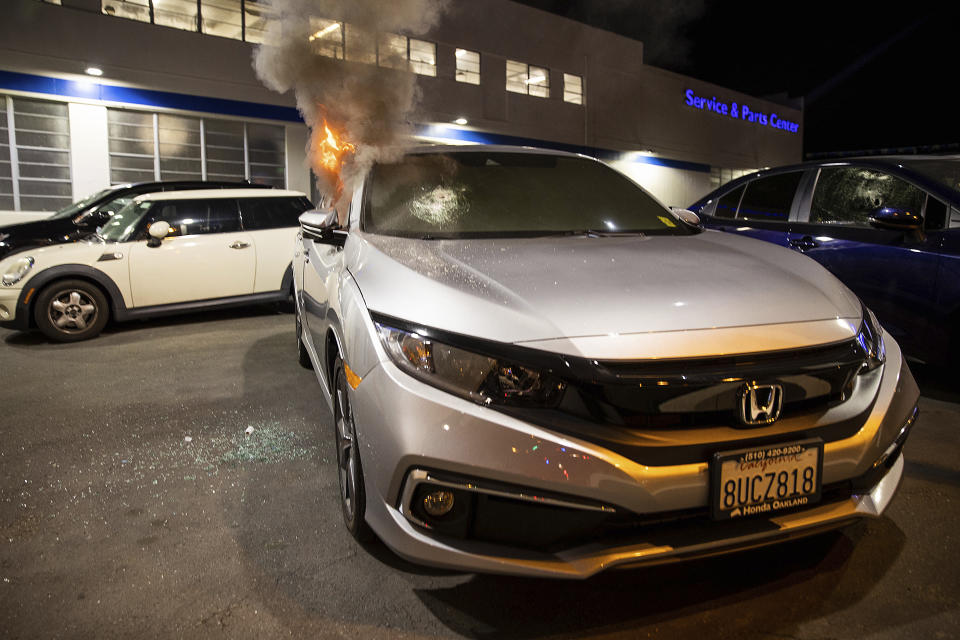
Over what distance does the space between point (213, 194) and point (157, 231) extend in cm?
97

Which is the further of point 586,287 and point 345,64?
point 345,64

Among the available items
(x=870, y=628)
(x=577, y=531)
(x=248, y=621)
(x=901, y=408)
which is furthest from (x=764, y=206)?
(x=248, y=621)

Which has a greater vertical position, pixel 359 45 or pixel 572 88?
pixel 572 88

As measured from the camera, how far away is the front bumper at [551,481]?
5.75 ft

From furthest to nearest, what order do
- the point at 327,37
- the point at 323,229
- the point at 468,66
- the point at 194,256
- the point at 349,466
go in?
1. the point at 468,66
2. the point at 194,256
3. the point at 327,37
4. the point at 323,229
5. the point at 349,466

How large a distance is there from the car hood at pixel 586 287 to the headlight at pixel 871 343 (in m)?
0.06

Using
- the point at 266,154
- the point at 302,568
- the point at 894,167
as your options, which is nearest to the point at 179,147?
the point at 266,154

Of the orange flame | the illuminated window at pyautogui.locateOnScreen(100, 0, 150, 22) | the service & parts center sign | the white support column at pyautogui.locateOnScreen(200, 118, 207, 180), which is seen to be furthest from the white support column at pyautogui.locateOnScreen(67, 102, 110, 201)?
the service & parts center sign

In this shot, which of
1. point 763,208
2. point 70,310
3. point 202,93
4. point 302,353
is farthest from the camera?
point 202,93

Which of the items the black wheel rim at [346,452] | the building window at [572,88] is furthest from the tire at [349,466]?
the building window at [572,88]

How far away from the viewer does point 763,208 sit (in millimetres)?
5406

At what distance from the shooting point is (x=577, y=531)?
1784 millimetres

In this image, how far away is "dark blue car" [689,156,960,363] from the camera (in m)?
4.14

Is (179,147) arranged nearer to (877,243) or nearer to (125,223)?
(125,223)
